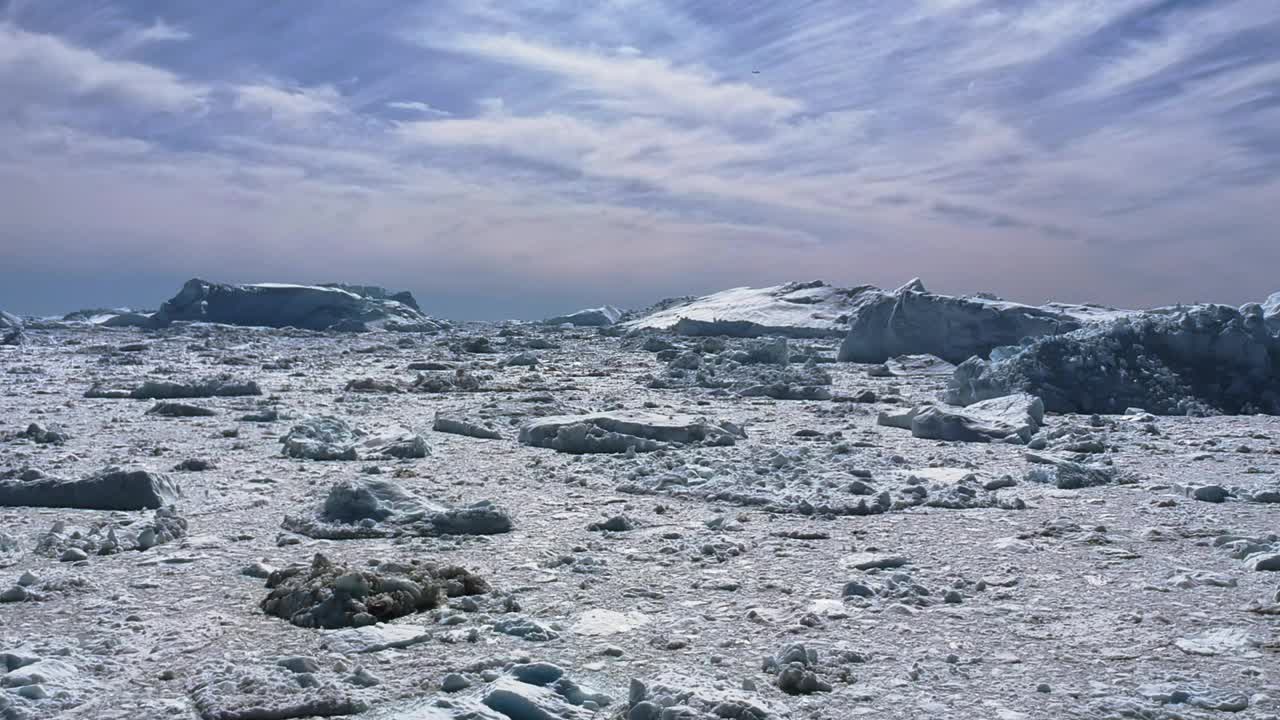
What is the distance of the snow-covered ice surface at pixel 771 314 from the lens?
29522 millimetres

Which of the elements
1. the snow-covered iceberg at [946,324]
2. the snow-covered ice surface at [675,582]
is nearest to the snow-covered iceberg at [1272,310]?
the snow-covered iceberg at [946,324]

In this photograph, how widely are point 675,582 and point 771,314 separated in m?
26.6

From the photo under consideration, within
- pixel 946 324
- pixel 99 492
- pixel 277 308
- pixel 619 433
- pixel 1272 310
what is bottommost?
pixel 99 492

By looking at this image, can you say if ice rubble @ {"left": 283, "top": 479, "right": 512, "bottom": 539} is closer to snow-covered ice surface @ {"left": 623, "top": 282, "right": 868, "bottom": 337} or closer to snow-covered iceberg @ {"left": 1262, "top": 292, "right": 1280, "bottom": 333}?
snow-covered iceberg @ {"left": 1262, "top": 292, "right": 1280, "bottom": 333}

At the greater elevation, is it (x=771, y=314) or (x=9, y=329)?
(x=771, y=314)

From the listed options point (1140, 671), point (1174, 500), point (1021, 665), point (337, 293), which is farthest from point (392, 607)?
point (337, 293)

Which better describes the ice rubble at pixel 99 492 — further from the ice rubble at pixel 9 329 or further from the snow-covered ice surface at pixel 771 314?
the snow-covered ice surface at pixel 771 314

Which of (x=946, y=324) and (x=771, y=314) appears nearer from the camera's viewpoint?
(x=946, y=324)

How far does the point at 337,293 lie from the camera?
128ft

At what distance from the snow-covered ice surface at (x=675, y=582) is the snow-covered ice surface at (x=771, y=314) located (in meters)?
A: 19.8

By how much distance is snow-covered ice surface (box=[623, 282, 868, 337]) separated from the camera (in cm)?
2952

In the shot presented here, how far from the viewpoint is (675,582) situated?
15.3 feet

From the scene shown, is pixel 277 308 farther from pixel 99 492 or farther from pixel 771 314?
pixel 99 492

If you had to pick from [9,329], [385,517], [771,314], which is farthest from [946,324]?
[9,329]
